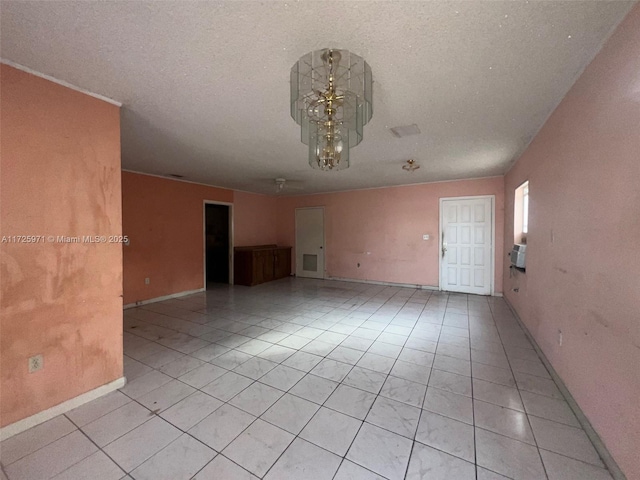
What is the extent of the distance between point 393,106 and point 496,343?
2.81 metres

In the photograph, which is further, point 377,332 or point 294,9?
point 377,332

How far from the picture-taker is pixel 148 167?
404 centimetres

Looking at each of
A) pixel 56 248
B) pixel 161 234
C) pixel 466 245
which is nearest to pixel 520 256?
pixel 466 245

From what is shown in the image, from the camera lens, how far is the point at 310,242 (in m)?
6.95

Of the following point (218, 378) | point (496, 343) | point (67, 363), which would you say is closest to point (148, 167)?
point (67, 363)

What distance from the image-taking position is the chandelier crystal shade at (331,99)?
4.82ft

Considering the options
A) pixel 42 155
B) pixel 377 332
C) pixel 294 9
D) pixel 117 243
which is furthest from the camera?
pixel 377 332

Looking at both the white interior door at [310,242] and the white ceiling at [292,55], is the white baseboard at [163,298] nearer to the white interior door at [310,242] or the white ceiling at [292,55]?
the white interior door at [310,242]

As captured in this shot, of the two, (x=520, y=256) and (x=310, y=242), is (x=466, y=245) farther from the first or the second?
(x=310, y=242)

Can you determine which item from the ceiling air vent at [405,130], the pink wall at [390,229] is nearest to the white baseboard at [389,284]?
the pink wall at [390,229]

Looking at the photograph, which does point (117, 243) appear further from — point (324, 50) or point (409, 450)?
point (409, 450)

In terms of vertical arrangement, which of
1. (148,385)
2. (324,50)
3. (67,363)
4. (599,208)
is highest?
(324,50)

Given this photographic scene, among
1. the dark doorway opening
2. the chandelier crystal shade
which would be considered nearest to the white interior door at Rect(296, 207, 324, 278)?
the dark doorway opening

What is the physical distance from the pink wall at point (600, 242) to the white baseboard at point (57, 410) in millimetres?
3258
